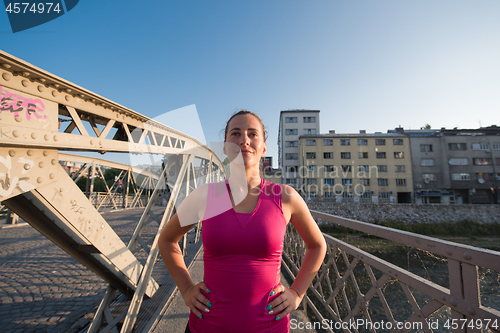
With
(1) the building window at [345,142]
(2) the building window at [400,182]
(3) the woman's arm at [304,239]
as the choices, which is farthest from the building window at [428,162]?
(3) the woman's arm at [304,239]

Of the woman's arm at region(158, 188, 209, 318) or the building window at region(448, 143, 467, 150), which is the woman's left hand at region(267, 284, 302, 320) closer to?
the woman's arm at region(158, 188, 209, 318)

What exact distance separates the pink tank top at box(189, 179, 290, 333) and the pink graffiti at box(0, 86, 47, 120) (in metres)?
1.92

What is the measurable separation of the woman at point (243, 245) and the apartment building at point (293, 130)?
1751 inches

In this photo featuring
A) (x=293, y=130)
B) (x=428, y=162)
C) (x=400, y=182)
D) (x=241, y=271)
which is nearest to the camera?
(x=241, y=271)

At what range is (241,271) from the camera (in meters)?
1.14

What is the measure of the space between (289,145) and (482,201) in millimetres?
35419

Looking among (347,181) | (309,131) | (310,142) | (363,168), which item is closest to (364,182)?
(363,168)

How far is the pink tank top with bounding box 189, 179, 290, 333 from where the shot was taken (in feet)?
3.67

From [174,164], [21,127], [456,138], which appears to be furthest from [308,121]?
[21,127]

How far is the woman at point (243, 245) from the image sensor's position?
1.14 meters

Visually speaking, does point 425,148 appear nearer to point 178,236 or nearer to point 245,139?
point 245,139

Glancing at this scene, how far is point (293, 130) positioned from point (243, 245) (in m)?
49.6

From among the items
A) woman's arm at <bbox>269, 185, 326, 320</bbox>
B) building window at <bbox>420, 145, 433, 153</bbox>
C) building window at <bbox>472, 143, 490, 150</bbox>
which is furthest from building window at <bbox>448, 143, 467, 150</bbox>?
woman's arm at <bbox>269, 185, 326, 320</bbox>

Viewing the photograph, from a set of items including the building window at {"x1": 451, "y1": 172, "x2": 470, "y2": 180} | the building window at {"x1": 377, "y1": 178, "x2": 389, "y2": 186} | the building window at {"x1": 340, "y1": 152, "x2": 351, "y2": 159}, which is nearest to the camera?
the building window at {"x1": 451, "y1": 172, "x2": 470, "y2": 180}
